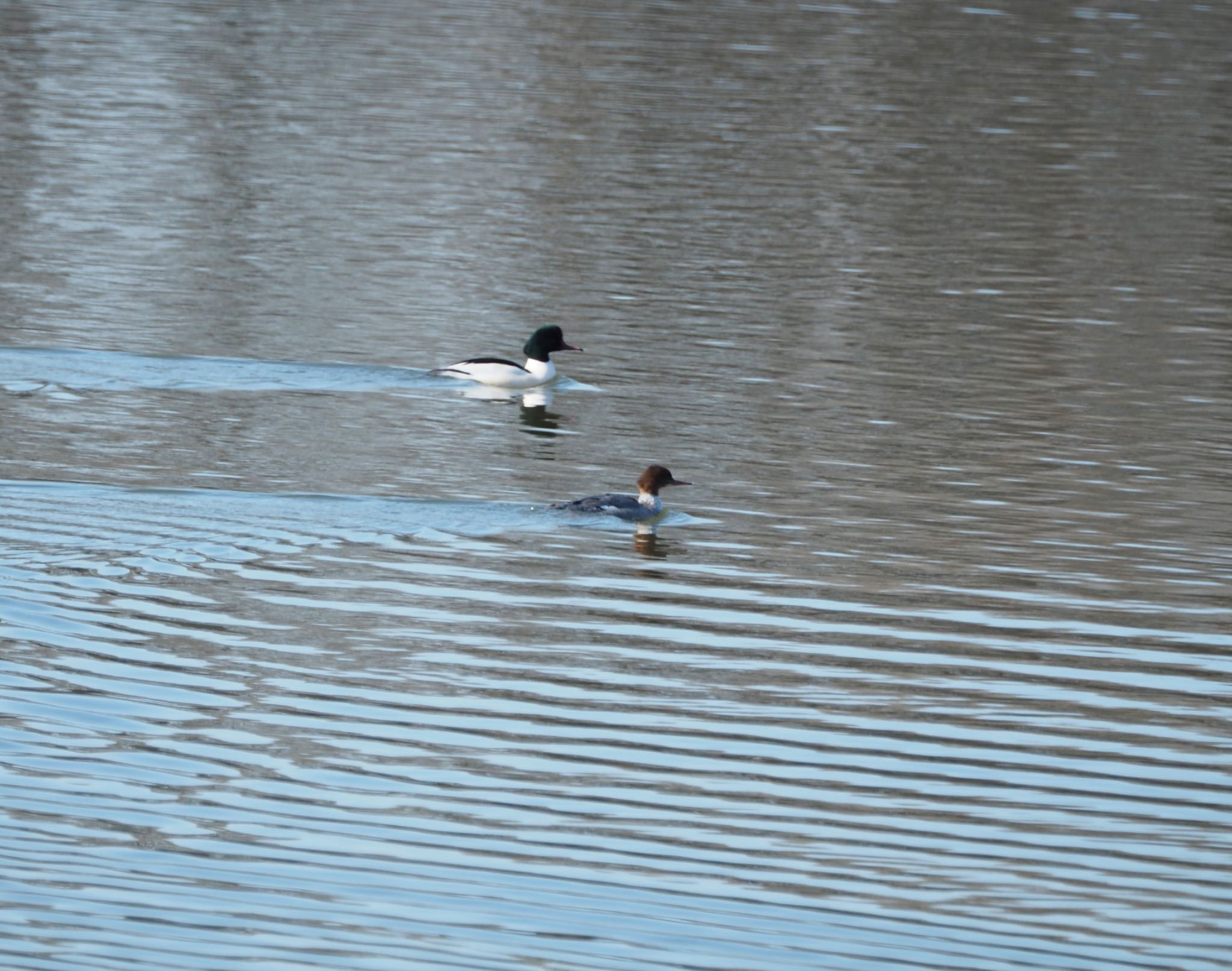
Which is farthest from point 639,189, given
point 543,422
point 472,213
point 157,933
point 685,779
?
point 157,933

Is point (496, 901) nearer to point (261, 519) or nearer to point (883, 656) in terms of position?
point (883, 656)

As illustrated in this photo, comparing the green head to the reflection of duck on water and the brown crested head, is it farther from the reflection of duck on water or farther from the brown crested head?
the reflection of duck on water

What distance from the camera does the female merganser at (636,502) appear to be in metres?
15.8

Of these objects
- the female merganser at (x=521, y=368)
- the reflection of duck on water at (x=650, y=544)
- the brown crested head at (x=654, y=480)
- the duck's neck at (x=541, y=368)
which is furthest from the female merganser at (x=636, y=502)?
the duck's neck at (x=541, y=368)

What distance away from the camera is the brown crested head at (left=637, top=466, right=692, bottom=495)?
1591cm

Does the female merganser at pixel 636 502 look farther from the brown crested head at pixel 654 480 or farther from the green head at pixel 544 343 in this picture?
the green head at pixel 544 343

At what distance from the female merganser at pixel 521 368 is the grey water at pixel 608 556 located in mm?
189

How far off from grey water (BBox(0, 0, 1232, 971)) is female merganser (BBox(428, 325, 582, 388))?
0.62ft

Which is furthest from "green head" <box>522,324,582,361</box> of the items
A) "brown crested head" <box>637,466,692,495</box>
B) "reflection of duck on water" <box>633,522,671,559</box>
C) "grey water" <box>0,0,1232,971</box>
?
"reflection of duck on water" <box>633,522,671,559</box>

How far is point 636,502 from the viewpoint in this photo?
15.9 m

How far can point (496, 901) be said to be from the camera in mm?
8672

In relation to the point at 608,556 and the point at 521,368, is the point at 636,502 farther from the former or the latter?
the point at 521,368

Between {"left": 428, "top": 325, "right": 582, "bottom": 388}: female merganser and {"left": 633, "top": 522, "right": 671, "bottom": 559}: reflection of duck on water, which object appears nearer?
{"left": 633, "top": 522, "right": 671, "bottom": 559}: reflection of duck on water

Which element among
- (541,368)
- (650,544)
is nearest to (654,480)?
(650,544)
